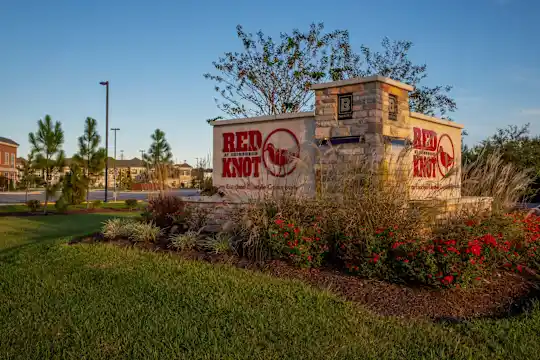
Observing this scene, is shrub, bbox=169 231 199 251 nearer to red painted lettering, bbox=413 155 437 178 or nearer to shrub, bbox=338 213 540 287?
shrub, bbox=338 213 540 287

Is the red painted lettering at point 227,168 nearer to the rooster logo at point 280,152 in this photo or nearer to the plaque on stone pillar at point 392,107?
the rooster logo at point 280,152

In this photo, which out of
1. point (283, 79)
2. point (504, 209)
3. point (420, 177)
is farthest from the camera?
point (283, 79)

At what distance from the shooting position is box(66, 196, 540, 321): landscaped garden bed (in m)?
6.00

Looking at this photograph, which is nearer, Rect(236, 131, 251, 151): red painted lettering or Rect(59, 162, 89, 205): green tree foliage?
Rect(236, 131, 251, 151): red painted lettering

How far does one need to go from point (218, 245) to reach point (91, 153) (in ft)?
92.6

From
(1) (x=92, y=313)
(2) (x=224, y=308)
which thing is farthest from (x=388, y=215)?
(1) (x=92, y=313)

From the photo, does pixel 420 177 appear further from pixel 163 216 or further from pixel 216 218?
pixel 163 216

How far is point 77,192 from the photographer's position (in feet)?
70.8

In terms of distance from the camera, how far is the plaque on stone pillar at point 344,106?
28.8 ft

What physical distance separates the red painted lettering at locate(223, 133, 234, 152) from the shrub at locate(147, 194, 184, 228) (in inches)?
66.5

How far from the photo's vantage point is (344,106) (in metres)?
8.83

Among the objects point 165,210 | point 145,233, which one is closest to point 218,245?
point 145,233

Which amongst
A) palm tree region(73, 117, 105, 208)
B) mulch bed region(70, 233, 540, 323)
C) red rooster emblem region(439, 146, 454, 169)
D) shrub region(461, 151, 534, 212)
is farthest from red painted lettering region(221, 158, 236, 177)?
palm tree region(73, 117, 105, 208)

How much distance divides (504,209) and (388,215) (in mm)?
2803
